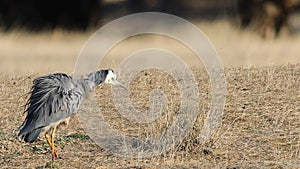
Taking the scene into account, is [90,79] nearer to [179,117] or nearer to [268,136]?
[179,117]

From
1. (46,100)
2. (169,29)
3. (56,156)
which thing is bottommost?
(56,156)

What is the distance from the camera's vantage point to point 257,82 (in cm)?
1174

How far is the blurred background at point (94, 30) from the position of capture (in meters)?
17.8

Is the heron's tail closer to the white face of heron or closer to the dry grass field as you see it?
the dry grass field

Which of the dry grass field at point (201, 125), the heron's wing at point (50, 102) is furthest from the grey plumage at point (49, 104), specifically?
the dry grass field at point (201, 125)

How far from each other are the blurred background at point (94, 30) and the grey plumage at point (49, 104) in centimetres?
716

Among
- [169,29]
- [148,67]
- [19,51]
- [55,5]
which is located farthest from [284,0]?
[148,67]

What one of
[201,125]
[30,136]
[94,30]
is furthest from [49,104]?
[94,30]

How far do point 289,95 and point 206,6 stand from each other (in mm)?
21975

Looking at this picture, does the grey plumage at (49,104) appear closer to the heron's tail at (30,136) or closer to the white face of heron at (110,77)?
the heron's tail at (30,136)

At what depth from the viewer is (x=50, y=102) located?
8.84 metres

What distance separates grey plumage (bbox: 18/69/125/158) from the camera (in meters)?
8.73

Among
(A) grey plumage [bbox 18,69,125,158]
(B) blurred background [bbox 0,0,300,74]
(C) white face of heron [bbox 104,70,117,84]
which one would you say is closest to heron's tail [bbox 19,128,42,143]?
(A) grey plumage [bbox 18,69,125,158]

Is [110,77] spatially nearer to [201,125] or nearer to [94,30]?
[201,125]
